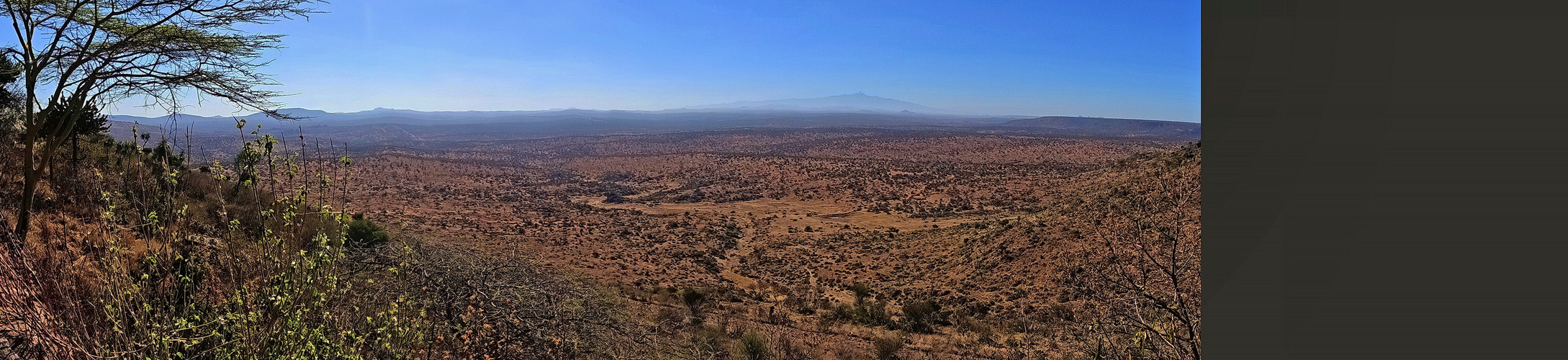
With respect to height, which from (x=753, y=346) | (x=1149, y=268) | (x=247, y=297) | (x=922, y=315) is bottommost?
(x=922, y=315)

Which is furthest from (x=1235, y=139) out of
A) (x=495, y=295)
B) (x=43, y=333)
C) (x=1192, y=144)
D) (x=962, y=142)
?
(x=962, y=142)

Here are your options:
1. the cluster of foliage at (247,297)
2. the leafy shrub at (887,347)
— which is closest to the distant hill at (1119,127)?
the leafy shrub at (887,347)

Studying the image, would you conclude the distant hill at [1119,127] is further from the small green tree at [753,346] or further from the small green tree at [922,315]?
the small green tree at [753,346]

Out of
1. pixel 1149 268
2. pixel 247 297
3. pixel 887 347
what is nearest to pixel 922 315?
pixel 887 347

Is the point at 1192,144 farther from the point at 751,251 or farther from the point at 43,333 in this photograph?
the point at 43,333

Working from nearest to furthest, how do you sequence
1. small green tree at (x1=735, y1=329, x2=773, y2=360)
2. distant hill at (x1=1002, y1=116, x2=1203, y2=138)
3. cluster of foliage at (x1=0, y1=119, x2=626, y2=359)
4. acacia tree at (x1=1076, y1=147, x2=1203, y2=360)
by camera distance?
cluster of foliage at (x1=0, y1=119, x2=626, y2=359)
acacia tree at (x1=1076, y1=147, x2=1203, y2=360)
small green tree at (x1=735, y1=329, x2=773, y2=360)
distant hill at (x1=1002, y1=116, x2=1203, y2=138)

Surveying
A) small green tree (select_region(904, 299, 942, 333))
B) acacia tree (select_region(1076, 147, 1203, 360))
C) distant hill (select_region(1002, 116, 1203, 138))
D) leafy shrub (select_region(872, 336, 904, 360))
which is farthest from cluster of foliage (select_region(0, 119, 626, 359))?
distant hill (select_region(1002, 116, 1203, 138))

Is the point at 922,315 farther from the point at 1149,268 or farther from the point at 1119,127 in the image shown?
the point at 1119,127

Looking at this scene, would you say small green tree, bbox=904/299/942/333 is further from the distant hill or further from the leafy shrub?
the distant hill

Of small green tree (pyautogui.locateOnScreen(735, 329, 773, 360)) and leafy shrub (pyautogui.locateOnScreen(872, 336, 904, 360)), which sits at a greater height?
small green tree (pyautogui.locateOnScreen(735, 329, 773, 360))

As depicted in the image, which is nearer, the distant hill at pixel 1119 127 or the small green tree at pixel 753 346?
the small green tree at pixel 753 346
